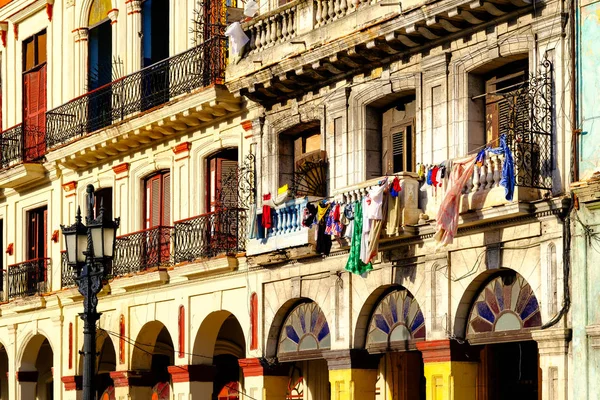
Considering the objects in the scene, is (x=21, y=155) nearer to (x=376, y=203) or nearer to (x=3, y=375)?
(x=3, y=375)

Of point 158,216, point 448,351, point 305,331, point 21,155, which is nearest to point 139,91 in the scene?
point 158,216

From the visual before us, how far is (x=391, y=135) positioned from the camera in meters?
23.8

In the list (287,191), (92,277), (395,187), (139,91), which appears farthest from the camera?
(139,91)

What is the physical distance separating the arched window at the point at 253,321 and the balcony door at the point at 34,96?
890cm

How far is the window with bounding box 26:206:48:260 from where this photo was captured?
33.9 meters

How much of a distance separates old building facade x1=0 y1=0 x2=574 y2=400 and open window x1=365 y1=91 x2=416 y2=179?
0.12 feet

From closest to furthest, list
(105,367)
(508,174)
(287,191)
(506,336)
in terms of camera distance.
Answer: (508,174), (506,336), (287,191), (105,367)

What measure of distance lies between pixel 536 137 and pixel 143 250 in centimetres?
1088

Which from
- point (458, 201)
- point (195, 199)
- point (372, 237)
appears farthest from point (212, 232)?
point (458, 201)

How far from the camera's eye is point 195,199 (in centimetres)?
2803

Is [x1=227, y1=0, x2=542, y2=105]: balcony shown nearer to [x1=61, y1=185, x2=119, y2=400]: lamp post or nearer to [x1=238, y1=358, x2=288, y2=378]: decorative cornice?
[x1=238, y1=358, x2=288, y2=378]: decorative cornice

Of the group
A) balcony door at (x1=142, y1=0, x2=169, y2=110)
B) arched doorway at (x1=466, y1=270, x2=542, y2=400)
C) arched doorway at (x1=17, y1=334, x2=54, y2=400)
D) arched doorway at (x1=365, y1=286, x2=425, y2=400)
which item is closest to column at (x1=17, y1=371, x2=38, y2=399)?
arched doorway at (x1=17, y1=334, x2=54, y2=400)

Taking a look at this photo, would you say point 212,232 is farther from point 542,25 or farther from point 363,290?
point 542,25

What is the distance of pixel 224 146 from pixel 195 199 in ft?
4.04
